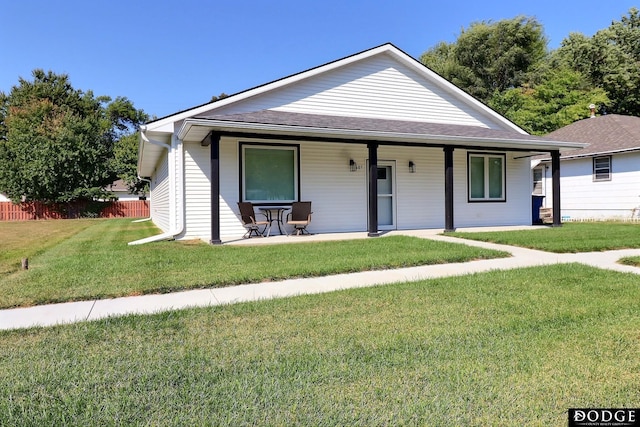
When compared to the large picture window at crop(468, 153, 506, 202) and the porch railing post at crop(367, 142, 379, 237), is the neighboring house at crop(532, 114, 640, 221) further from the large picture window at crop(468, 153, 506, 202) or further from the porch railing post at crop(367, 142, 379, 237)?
the porch railing post at crop(367, 142, 379, 237)

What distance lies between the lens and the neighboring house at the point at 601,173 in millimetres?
15734

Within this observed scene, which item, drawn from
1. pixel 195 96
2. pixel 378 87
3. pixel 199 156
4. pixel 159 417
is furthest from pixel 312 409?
pixel 195 96

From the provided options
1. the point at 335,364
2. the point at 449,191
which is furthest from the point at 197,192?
the point at 335,364

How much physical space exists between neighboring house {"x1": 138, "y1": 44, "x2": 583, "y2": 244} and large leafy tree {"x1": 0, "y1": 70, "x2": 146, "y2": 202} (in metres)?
17.6

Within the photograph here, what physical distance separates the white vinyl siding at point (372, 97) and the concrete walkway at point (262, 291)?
693cm

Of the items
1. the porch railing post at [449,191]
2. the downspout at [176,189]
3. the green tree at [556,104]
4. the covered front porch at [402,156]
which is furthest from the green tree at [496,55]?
the downspout at [176,189]

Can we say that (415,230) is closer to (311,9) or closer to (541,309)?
(541,309)

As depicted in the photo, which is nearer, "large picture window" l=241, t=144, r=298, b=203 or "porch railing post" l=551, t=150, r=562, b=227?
"large picture window" l=241, t=144, r=298, b=203

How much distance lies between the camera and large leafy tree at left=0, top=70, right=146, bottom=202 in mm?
26656

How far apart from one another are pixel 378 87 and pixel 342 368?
11335 millimetres

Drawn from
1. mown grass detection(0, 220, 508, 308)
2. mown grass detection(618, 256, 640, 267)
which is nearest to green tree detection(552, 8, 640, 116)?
mown grass detection(618, 256, 640, 267)

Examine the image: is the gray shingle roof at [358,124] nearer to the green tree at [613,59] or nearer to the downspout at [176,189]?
the downspout at [176,189]

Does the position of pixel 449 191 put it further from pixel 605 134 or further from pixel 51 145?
pixel 51 145

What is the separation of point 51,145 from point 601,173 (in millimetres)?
32474
